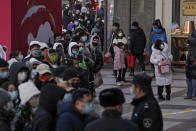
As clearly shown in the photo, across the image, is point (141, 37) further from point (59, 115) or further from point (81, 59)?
point (59, 115)

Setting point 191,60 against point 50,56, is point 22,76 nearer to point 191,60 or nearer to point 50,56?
point 50,56

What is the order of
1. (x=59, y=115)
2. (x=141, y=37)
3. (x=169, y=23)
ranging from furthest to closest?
(x=169, y=23) < (x=141, y=37) < (x=59, y=115)

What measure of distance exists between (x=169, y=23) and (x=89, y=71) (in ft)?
31.6

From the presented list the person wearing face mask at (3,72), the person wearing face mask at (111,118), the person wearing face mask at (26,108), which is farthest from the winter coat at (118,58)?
the person wearing face mask at (111,118)

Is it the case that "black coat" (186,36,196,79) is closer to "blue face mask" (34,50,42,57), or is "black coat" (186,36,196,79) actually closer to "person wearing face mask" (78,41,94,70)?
"person wearing face mask" (78,41,94,70)

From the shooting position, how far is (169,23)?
2242 cm

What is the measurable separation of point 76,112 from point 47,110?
36 cm

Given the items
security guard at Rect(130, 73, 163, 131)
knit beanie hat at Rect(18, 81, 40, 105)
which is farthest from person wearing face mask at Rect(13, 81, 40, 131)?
security guard at Rect(130, 73, 163, 131)

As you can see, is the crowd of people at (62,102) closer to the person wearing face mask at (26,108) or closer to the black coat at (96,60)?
the person wearing face mask at (26,108)

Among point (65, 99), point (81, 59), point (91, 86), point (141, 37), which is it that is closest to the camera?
point (65, 99)

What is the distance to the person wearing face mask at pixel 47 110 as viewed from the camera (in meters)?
5.79

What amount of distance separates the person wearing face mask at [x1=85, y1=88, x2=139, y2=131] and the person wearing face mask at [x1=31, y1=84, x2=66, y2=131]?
3.10 feet

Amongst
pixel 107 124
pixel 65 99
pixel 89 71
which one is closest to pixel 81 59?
pixel 89 71

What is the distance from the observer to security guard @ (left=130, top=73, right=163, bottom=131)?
6.10m
